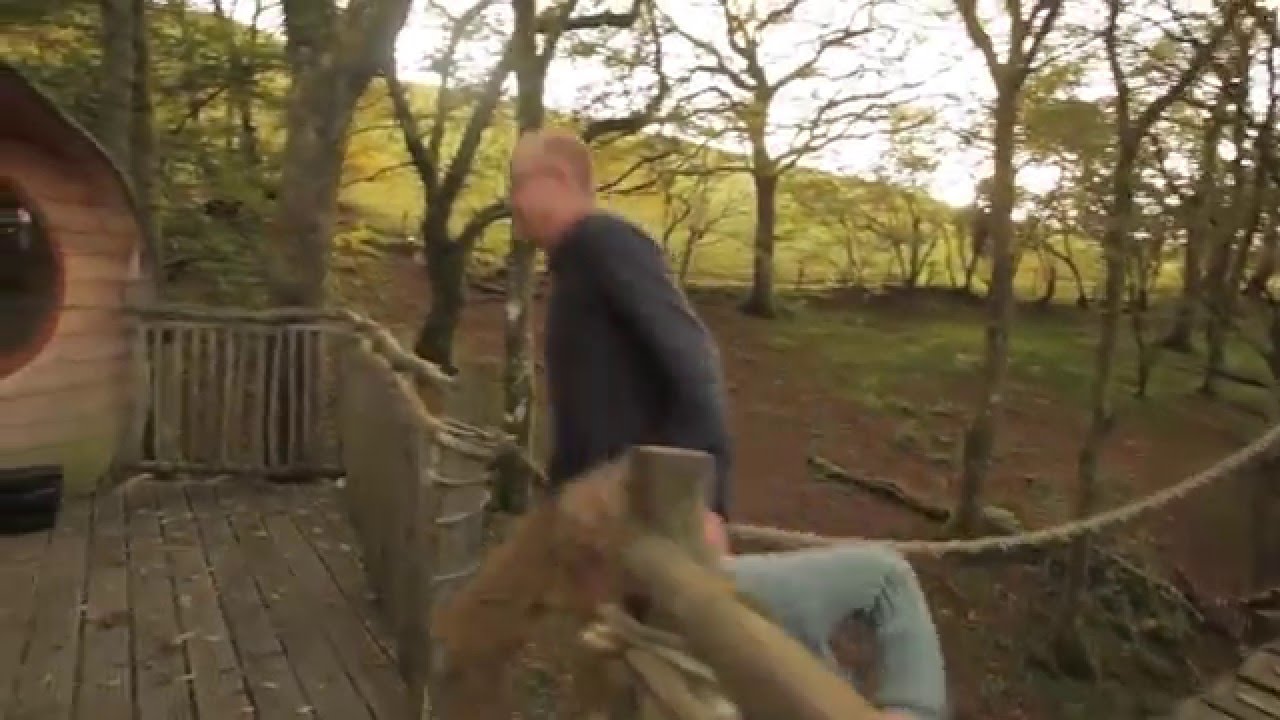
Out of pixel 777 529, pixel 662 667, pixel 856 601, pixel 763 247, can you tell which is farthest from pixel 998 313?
pixel 662 667

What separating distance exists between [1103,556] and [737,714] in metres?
12.9

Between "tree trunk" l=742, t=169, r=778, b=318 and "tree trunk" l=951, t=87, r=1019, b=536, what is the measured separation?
580 cm

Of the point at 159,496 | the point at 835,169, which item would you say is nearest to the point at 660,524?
the point at 159,496

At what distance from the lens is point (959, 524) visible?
1363 centimetres

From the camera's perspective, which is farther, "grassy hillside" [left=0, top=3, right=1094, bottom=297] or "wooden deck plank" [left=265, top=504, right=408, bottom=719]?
"grassy hillside" [left=0, top=3, right=1094, bottom=297]

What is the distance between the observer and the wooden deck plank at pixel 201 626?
4676mm

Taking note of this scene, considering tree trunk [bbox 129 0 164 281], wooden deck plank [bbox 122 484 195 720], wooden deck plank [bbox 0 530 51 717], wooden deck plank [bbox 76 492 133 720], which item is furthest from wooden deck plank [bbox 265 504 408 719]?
tree trunk [bbox 129 0 164 281]

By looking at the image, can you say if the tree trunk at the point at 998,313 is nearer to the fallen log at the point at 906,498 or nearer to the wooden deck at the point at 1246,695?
the fallen log at the point at 906,498

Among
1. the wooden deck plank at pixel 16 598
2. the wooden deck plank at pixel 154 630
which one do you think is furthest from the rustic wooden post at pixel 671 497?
the wooden deck plank at pixel 16 598

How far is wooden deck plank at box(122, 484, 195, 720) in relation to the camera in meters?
4.64

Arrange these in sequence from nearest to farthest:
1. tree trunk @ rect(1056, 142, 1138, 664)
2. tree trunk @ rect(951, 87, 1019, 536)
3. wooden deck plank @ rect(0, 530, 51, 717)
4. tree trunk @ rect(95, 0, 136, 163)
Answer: wooden deck plank @ rect(0, 530, 51, 717) < tree trunk @ rect(95, 0, 136, 163) < tree trunk @ rect(1056, 142, 1138, 664) < tree trunk @ rect(951, 87, 1019, 536)

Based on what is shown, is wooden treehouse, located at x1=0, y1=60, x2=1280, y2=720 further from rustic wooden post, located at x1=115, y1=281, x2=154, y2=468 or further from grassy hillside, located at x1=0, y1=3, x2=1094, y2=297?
grassy hillside, located at x1=0, y1=3, x2=1094, y2=297

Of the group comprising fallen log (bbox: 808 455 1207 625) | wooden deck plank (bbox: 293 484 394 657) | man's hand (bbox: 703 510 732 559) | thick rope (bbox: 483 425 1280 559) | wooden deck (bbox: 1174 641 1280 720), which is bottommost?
fallen log (bbox: 808 455 1207 625)

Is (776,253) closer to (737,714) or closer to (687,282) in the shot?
(687,282)
